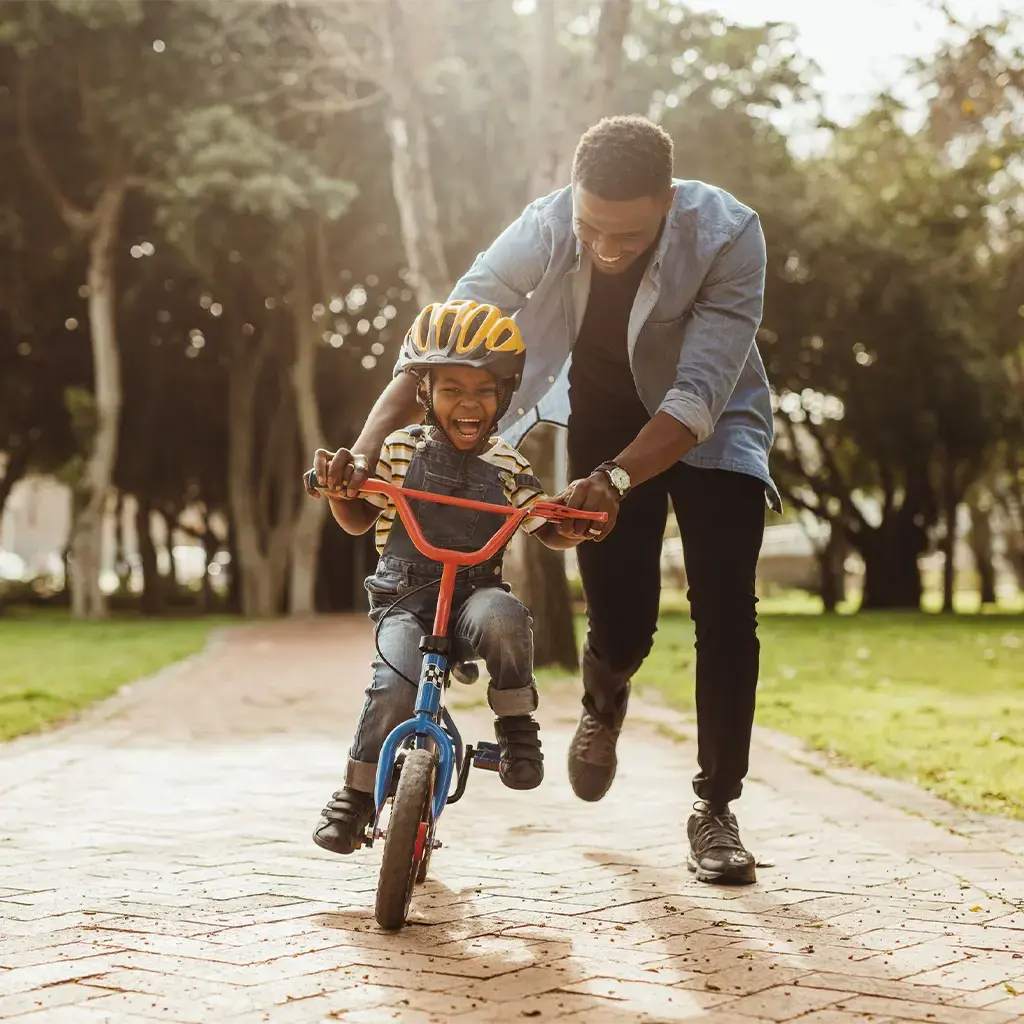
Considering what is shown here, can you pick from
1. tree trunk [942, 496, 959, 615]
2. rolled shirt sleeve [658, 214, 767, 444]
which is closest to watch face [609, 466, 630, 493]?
rolled shirt sleeve [658, 214, 767, 444]

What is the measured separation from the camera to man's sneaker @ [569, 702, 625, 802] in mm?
5004

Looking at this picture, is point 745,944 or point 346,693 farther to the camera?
point 346,693

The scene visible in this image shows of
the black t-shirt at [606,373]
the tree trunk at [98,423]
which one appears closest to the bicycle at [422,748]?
the black t-shirt at [606,373]

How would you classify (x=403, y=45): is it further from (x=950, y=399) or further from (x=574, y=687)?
(x=950, y=399)

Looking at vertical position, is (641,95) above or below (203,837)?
above

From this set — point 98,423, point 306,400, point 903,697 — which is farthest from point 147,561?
point 903,697

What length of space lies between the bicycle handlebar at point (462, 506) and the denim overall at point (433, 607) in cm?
16

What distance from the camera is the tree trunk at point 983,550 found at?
37.5 meters

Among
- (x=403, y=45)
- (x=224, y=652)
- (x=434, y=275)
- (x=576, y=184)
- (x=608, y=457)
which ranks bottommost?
(x=224, y=652)

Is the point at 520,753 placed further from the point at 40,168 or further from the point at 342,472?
the point at 40,168

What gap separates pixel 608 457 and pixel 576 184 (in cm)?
102

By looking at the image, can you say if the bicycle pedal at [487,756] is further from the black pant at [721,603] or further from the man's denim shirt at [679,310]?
the man's denim shirt at [679,310]

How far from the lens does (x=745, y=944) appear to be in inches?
141

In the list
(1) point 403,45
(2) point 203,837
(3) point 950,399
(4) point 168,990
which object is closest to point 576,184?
A: (4) point 168,990
